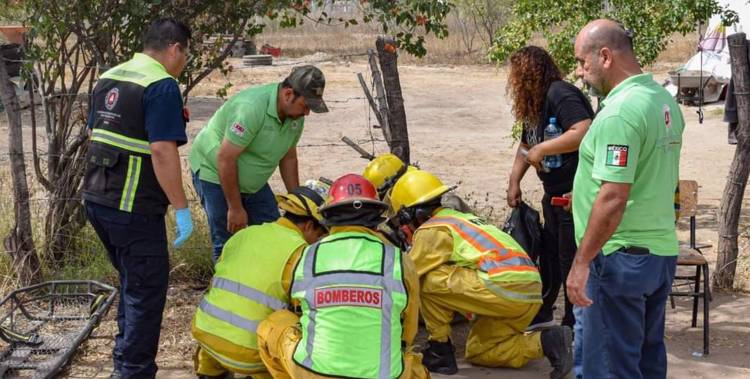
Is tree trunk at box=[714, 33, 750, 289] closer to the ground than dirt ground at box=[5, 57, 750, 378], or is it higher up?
higher up

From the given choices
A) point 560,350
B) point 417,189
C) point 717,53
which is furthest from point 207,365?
point 717,53

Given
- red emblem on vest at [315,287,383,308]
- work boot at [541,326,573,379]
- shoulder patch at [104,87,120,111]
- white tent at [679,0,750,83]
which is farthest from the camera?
white tent at [679,0,750,83]

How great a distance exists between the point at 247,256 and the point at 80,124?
2800 mm

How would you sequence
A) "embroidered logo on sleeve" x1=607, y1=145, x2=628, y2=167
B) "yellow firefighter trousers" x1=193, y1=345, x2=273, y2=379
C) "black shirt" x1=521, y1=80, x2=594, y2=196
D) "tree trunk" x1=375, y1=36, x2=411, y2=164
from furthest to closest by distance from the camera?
"tree trunk" x1=375, y1=36, x2=411, y2=164
"black shirt" x1=521, y1=80, x2=594, y2=196
"yellow firefighter trousers" x1=193, y1=345, x2=273, y2=379
"embroidered logo on sleeve" x1=607, y1=145, x2=628, y2=167

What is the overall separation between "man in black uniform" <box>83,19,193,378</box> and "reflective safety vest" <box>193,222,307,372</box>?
0.31 m

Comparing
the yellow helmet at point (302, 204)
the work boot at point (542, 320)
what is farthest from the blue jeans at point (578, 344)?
the yellow helmet at point (302, 204)

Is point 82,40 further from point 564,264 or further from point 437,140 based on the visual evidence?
point 437,140

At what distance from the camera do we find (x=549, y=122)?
5.31 meters

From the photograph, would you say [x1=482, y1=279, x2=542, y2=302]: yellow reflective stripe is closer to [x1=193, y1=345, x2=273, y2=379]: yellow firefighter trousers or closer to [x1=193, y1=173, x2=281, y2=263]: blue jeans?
[x1=193, y1=345, x2=273, y2=379]: yellow firefighter trousers

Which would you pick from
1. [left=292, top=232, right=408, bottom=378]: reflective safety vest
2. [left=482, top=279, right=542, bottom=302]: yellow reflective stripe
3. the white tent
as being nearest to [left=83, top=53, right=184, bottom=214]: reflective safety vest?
[left=292, top=232, right=408, bottom=378]: reflective safety vest

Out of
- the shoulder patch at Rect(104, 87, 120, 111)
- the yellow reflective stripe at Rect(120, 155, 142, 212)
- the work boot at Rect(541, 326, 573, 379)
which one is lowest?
the work boot at Rect(541, 326, 573, 379)

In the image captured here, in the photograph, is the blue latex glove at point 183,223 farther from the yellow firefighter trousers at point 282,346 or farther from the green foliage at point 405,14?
the green foliage at point 405,14

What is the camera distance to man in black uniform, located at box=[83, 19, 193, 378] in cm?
452

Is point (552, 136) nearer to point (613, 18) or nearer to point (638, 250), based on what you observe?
point (638, 250)
